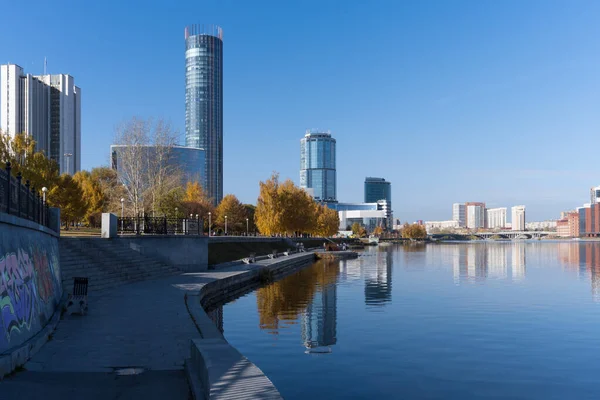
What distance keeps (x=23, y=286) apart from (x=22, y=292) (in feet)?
0.97

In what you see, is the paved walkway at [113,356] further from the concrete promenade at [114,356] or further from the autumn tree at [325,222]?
the autumn tree at [325,222]

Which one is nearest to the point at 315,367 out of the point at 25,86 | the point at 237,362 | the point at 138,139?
the point at 237,362

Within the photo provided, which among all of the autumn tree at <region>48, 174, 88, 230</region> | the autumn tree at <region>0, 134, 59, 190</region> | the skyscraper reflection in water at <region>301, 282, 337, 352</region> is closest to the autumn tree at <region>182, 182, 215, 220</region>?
the autumn tree at <region>48, 174, 88, 230</region>

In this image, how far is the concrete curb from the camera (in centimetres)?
980

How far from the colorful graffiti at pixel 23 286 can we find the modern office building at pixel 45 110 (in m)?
143

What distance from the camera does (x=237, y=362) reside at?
855cm

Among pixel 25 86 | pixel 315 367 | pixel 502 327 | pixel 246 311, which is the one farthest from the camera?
pixel 25 86

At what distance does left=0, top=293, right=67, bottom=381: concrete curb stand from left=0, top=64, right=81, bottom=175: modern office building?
146 metres

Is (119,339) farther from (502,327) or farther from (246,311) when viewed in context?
(502,327)

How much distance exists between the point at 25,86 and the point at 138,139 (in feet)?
384

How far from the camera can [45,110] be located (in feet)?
508

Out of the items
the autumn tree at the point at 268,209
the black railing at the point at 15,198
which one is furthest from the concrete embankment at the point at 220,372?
the autumn tree at the point at 268,209

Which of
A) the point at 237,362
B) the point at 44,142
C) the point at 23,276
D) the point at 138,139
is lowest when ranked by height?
the point at 237,362

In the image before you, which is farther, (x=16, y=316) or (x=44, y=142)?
(x=44, y=142)
